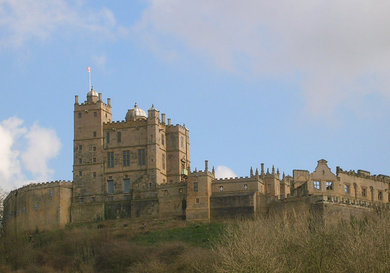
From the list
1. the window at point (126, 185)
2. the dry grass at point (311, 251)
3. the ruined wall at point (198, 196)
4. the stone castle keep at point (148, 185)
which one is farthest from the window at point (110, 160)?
the dry grass at point (311, 251)

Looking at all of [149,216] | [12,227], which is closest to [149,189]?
[149,216]

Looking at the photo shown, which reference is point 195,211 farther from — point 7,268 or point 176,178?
point 7,268

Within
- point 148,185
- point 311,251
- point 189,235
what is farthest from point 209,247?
point 311,251

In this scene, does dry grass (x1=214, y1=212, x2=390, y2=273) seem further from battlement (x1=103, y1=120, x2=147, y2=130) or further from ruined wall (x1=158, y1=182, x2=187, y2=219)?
battlement (x1=103, y1=120, x2=147, y2=130)

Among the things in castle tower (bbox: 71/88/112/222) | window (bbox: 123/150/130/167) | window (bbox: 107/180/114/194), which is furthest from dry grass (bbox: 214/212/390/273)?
castle tower (bbox: 71/88/112/222)

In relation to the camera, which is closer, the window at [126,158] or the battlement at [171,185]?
the battlement at [171,185]

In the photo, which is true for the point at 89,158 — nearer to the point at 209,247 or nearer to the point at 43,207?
the point at 43,207

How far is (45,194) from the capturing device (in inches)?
3824

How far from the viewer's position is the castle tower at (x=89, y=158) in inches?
3814

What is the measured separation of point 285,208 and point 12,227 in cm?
3153

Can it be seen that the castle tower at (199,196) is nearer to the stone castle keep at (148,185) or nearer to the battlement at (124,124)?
the stone castle keep at (148,185)

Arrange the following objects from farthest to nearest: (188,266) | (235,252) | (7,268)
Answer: (7,268), (188,266), (235,252)

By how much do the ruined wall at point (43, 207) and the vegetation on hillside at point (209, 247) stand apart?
74.3 inches

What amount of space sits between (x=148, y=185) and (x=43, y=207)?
11647 millimetres
